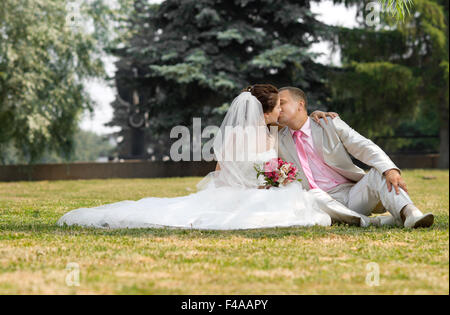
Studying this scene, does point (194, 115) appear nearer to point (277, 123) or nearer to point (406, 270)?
point (277, 123)

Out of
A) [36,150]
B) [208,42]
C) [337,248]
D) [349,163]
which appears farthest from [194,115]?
[337,248]

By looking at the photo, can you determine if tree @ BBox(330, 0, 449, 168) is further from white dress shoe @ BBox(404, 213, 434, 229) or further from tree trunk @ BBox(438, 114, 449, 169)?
white dress shoe @ BBox(404, 213, 434, 229)

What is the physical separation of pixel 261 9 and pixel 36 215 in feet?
48.1

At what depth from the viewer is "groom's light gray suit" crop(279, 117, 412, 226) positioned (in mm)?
6074

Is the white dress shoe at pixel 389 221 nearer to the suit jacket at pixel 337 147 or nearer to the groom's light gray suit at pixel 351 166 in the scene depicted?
the groom's light gray suit at pixel 351 166

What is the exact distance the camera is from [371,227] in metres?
6.07

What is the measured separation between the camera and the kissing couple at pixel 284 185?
20.0 ft

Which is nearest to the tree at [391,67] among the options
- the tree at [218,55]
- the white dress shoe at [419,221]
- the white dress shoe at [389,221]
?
the tree at [218,55]

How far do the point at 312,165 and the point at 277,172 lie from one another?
23.1 inches

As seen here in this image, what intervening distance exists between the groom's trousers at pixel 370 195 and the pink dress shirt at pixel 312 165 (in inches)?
4.1

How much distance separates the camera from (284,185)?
21.6 feet

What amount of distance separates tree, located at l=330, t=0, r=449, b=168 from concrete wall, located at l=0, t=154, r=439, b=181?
646 centimetres

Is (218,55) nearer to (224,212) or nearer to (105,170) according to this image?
(105,170)

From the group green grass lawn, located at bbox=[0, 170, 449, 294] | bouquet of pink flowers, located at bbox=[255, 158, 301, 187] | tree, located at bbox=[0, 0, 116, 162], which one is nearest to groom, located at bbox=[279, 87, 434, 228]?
bouquet of pink flowers, located at bbox=[255, 158, 301, 187]
